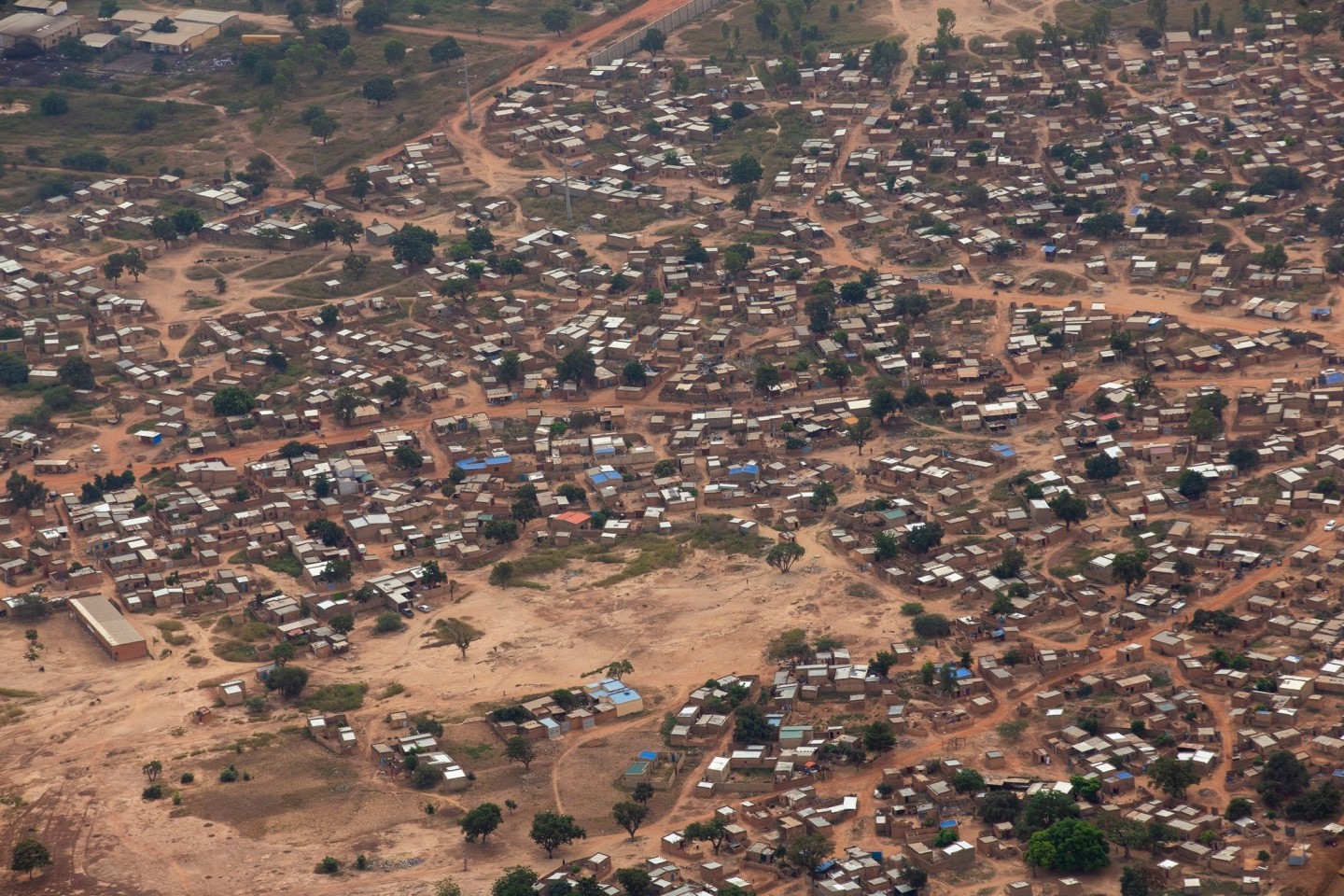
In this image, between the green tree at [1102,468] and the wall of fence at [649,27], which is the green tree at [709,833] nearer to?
the green tree at [1102,468]

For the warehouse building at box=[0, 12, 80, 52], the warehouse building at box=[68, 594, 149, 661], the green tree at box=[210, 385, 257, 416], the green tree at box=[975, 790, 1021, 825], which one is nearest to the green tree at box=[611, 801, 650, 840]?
the green tree at box=[975, 790, 1021, 825]

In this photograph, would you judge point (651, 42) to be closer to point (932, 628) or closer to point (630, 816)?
point (932, 628)

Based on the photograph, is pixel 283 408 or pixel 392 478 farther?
pixel 283 408

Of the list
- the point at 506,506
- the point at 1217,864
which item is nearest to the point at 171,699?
the point at 506,506

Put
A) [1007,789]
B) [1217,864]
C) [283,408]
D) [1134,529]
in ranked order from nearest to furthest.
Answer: [1217,864], [1007,789], [1134,529], [283,408]

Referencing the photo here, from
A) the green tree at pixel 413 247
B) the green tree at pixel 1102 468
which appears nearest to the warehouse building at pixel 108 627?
the green tree at pixel 413 247

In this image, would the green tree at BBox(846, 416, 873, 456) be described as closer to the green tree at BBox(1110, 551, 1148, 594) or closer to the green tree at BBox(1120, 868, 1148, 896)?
the green tree at BBox(1110, 551, 1148, 594)

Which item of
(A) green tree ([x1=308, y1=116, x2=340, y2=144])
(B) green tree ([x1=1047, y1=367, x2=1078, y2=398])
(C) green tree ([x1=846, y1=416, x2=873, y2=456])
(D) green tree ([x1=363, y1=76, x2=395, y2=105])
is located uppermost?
(D) green tree ([x1=363, y1=76, x2=395, y2=105])

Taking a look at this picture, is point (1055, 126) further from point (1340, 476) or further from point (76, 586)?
point (76, 586)
